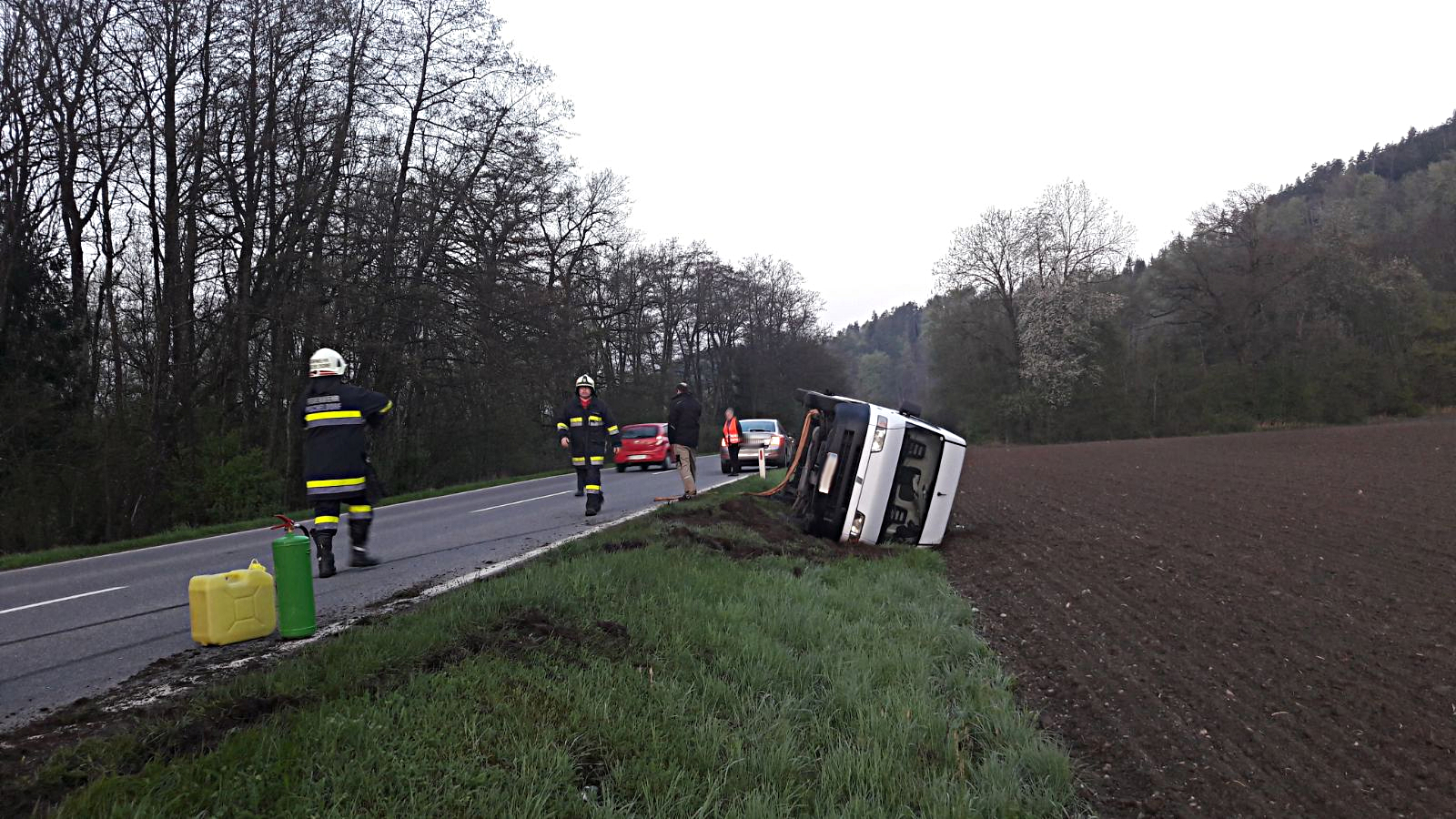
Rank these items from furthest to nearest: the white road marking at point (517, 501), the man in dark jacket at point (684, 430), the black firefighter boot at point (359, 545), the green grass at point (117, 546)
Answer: the white road marking at point (517, 501) < the man in dark jacket at point (684, 430) < the green grass at point (117, 546) < the black firefighter boot at point (359, 545)

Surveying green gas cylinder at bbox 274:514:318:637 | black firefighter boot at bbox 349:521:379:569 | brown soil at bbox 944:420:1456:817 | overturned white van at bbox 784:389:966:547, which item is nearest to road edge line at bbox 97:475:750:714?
green gas cylinder at bbox 274:514:318:637

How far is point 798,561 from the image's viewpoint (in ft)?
26.3

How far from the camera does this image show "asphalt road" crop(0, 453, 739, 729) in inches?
185

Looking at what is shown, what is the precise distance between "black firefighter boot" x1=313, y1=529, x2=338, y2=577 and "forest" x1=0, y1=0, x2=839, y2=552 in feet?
36.9

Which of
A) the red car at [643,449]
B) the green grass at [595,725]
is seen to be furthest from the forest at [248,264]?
the green grass at [595,725]

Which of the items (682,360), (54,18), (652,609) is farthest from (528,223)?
(682,360)

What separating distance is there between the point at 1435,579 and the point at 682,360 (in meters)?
55.8

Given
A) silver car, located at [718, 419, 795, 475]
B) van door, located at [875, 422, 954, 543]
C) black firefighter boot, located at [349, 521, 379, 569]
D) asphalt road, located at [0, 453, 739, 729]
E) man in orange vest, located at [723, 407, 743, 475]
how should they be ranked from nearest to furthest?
1. asphalt road, located at [0, 453, 739, 729]
2. black firefighter boot, located at [349, 521, 379, 569]
3. van door, located at [875, 422, 954, 543]
4. man in orange vest, located at [723, 407, 743, 475]
5. silver car, located at [718, 419, 795, 475]

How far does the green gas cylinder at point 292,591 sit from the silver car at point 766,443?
721 inches

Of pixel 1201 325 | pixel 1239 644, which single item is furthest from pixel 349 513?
pixel 1201 325

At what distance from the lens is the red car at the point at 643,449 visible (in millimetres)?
25391

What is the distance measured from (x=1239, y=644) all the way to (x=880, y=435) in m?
4.19

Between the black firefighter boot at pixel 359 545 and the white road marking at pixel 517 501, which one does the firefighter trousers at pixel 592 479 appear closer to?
the white road marking at pixel 517 501

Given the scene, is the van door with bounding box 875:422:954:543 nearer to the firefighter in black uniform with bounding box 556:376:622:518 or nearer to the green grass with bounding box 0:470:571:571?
the firefighter in black uniform with bounding box 556:376:622:518
